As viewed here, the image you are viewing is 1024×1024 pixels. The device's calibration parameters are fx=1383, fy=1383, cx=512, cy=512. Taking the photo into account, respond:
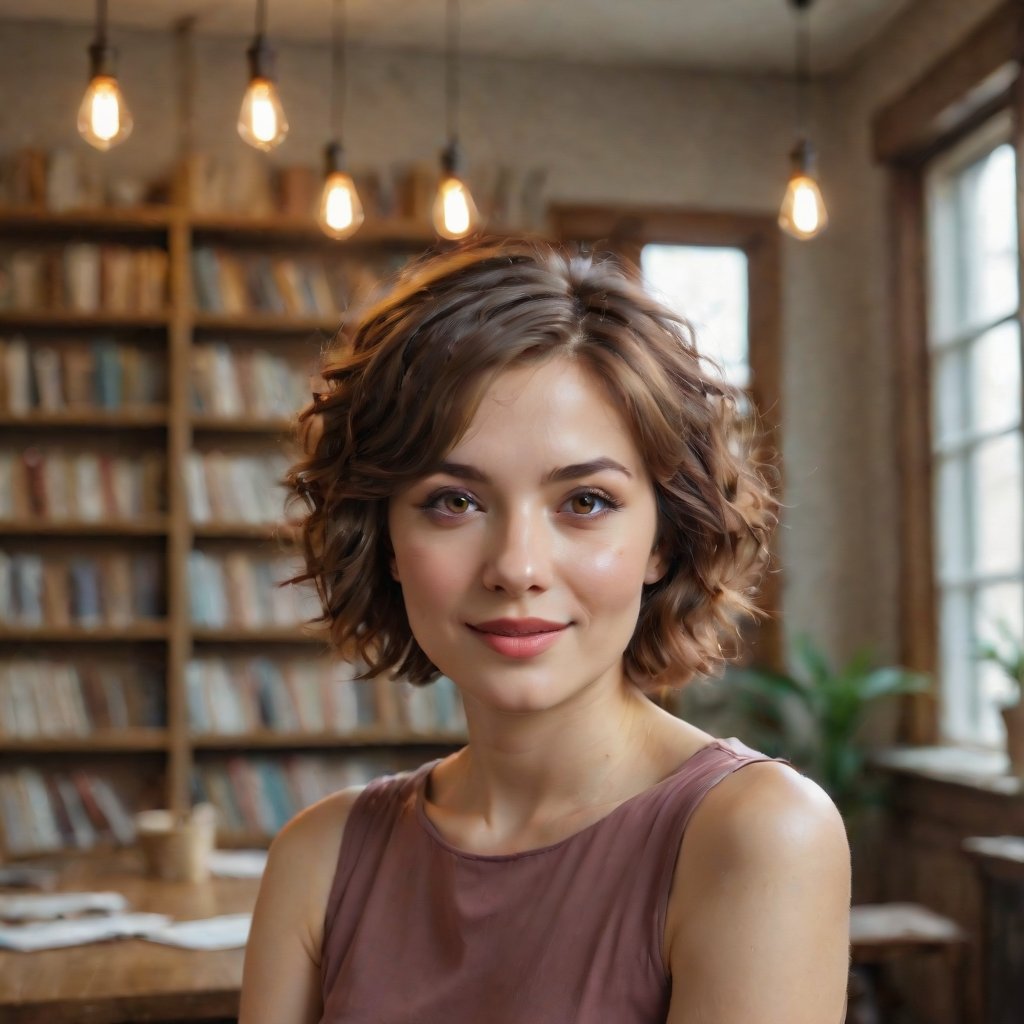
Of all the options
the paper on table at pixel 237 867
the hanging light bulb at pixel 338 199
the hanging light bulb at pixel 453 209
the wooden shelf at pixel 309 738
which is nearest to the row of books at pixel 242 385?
the wooden shelf at pixel 309 738

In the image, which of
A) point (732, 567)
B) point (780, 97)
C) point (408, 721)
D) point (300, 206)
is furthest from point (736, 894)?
point (780, 97)

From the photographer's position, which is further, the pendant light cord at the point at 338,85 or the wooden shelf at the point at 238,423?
the pendant light cord at the point at 338,85

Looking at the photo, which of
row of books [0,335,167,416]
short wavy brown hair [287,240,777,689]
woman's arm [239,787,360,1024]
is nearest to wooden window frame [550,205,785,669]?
row of books [0,335,167,416]

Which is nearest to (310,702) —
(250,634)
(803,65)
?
(250,634)

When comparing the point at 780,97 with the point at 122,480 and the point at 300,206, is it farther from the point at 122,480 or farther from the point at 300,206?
the point at 122,480

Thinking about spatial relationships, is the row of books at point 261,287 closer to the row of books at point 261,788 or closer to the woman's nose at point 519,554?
the row of books at point 261,788

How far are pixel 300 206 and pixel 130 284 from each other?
61 cm

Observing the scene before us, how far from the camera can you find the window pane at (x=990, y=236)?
163 inches

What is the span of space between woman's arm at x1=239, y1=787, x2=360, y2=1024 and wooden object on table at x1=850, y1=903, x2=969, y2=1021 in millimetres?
2024

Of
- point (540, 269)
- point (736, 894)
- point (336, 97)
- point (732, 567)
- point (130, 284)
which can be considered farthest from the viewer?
point (336, 97)

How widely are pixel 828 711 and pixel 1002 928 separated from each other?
1603 millimetres

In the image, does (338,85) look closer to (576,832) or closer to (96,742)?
(96,742)

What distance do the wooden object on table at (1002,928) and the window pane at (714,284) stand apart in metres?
A: 2.54

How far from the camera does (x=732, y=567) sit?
1.33 metres
